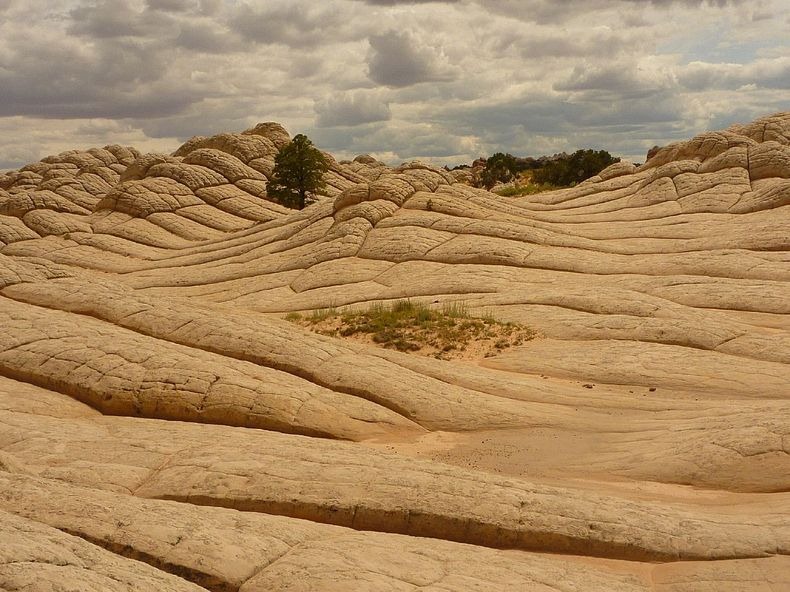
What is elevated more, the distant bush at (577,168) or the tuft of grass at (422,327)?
the distant bush at (577,168)

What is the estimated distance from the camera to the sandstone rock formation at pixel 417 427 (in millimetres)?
7844

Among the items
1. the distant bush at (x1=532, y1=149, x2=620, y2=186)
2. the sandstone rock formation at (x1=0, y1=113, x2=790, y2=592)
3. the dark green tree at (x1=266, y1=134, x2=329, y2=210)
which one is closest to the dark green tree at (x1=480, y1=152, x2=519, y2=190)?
the distant bush at (x1=532, y1=149, x2=620, y2=186)

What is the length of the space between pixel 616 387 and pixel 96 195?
4280 cm

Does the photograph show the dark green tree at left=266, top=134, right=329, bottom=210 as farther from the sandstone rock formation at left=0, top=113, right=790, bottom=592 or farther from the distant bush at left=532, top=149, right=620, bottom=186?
the distant bush at left=532, top=149, right=620, bottom=186

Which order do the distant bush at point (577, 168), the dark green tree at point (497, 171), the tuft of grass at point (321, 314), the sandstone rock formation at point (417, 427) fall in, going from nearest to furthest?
1. the sandstone rock formation at point (417, 427)
2. the tuft of grass at point (321, 314)
3. the distant bush at point (577, 168)
4. the dark green tree at point (497, 171)

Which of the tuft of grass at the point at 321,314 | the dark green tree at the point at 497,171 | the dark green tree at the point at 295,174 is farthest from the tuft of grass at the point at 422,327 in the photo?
the dark green tree at the point at 497,171

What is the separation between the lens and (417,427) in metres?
13.7

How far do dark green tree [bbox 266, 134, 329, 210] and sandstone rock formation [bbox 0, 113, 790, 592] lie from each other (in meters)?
20.2

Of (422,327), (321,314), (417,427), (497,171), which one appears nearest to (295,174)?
(321,314)

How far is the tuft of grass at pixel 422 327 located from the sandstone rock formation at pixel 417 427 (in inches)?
30.7

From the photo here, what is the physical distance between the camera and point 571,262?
2712 centimetres

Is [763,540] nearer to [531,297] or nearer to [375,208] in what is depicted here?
[531,297]

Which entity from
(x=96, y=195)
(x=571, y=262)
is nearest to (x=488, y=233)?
(x=571, y=262)

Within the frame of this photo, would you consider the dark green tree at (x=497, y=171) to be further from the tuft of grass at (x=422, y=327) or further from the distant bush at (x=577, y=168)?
the tuft of grass at (x=422, y=327)
